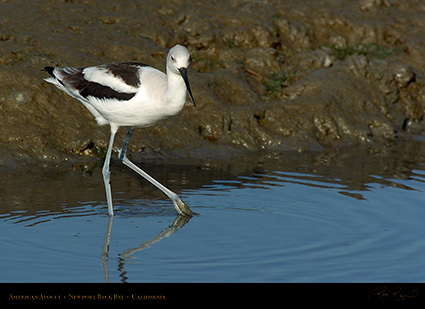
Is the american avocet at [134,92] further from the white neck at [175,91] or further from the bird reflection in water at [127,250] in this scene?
the bird reflection in water at [127,250]

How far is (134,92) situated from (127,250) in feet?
5.28

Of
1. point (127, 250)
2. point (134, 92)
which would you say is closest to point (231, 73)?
point (134, 92)

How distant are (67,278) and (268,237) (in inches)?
69.9

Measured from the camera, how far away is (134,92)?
6738 millimetres

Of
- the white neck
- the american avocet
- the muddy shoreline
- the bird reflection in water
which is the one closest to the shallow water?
the bird reflection in water

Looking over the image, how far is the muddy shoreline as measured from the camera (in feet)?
29.0

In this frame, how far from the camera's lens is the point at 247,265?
211 inches

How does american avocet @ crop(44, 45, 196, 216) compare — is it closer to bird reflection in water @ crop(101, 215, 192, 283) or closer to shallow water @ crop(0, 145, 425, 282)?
bird reflection in water @ crop(101, 215, 192, 283)

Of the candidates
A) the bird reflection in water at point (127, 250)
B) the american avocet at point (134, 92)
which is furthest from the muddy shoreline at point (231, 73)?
the bird reflection in water at point (127, 250)

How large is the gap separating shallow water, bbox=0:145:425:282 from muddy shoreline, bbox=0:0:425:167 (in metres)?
0.61

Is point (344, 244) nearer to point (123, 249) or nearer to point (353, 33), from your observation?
point (123, 249)

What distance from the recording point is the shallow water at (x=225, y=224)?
17.2ft
